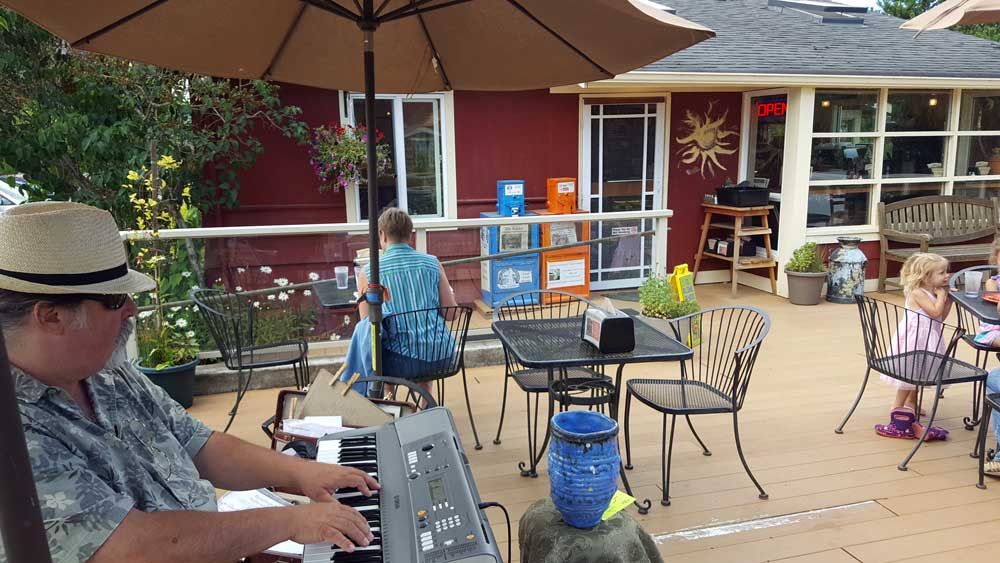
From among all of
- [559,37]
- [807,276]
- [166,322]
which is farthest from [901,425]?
[166,322]

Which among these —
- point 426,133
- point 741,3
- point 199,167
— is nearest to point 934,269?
point 426,133

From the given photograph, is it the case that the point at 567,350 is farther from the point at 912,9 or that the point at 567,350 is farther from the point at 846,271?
the point at 912,9

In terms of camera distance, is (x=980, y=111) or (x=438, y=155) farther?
(x=980, y=111)

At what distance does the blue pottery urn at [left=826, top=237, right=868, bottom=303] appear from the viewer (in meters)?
6.95

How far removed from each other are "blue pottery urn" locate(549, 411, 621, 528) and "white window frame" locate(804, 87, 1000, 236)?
6187mm

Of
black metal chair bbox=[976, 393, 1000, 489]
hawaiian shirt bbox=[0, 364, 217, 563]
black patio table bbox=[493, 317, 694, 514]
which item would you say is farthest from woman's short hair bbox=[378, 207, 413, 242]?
black metal chair bbox=[976, 393, 1000, 489]

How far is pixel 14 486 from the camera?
1.93 ft

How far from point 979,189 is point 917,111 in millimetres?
1362

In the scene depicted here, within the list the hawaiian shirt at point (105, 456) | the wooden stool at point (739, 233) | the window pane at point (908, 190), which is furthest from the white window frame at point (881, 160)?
the hawaiian shirt at point (105, 456)

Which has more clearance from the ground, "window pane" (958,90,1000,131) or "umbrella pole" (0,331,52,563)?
"window pane" (958,90,1000,131)

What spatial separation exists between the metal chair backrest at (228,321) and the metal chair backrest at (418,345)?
0.99m

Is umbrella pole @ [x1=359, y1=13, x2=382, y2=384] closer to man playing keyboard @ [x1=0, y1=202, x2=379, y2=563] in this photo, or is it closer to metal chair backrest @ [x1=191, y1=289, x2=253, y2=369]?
man playing keyboard @ [x1=0, y1=202, x2=379, y2=563]

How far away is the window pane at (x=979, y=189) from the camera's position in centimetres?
782

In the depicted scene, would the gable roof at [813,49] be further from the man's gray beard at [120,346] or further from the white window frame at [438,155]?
the man's gray beard at [120,346]
